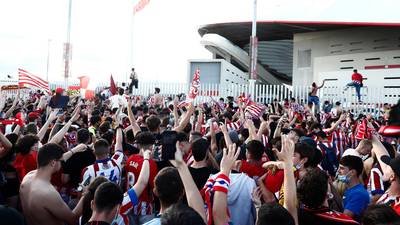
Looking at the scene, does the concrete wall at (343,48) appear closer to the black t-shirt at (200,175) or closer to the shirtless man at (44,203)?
the black t-shirt at (200,175)

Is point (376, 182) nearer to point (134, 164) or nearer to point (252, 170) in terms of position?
point (252, 170)

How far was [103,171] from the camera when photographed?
4.24 meters

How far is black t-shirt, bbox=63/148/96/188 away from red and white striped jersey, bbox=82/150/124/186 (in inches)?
13.7

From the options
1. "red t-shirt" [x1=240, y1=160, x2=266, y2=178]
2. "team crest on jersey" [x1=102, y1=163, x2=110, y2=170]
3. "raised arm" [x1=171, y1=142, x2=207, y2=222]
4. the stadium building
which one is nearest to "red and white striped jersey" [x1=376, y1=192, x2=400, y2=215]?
"red t-shirt" [x1=240, y1=160, x2=266, y2=178]

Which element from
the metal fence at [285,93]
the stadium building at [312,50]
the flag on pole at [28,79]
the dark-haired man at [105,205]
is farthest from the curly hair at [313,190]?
the stadium building at [312,50]

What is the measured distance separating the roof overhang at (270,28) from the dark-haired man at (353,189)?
2231cm

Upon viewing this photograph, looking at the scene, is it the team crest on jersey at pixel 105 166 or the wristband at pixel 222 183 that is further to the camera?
the team crest on jersey at pixel 105 166

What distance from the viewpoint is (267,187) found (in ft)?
12.6

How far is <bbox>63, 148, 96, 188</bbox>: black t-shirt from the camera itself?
15.1 feet

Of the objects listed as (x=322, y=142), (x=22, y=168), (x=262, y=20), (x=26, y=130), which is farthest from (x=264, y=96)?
(x=22, y=168)

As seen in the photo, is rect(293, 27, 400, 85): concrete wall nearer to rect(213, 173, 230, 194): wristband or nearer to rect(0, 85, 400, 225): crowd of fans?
rect(0, 85, 400, 225): crowd of fans

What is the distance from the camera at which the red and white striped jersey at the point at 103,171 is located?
4.19m

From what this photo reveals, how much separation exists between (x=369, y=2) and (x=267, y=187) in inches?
956

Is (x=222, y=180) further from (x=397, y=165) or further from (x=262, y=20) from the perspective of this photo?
(x=262, y=20)
